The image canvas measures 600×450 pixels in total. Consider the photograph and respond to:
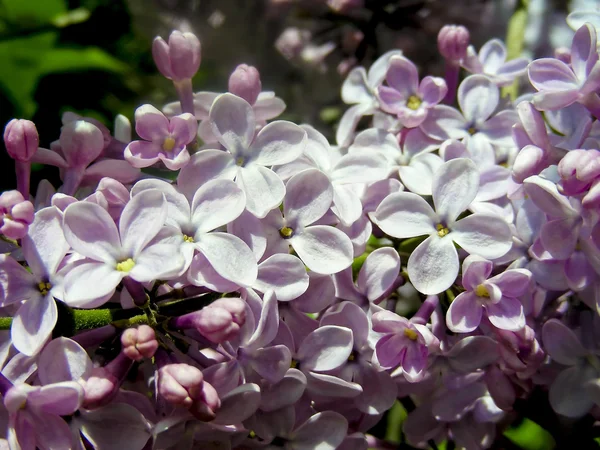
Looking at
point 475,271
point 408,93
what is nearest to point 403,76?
point 408,93

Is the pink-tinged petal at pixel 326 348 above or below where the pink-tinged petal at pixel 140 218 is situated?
below

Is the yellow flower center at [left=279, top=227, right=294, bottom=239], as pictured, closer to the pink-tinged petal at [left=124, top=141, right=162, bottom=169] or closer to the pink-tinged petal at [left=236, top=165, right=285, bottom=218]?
the pink-tinged petal at [left=236, top=165, right=285, bottom=218]

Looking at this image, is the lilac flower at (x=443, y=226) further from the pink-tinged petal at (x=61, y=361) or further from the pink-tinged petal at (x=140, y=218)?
the pink-tinged petal at (x=61, y=361)

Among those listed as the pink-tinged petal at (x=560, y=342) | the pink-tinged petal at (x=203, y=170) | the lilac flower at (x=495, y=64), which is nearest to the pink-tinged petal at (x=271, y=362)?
the pink-tinged petal at (x=203, y=170)

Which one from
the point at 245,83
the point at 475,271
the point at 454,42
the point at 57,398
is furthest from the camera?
the point at 454,42

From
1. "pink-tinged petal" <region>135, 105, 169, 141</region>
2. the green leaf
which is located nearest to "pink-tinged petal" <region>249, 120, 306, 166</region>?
"pink-tinged petal" <region>135, 105, 169, 141</region>

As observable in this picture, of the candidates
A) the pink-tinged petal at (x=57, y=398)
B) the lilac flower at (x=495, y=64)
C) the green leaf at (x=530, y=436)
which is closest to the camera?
the pink-tinged petal at (x=57, y=398)

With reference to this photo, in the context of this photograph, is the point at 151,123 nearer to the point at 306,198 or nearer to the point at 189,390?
the point at 306,198
